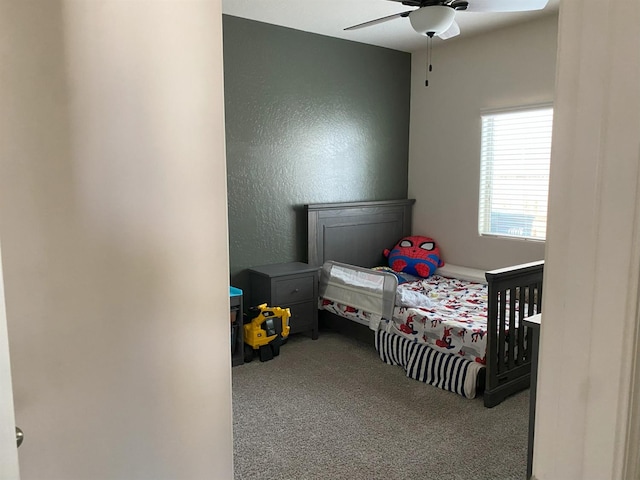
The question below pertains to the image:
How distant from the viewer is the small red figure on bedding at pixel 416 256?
4801mm

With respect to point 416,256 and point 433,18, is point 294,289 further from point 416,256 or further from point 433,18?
point 433,18

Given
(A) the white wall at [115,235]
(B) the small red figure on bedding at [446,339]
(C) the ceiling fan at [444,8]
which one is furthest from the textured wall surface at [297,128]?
(A) the white wall at [115,235]

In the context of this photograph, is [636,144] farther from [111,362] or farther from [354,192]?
[354,192]

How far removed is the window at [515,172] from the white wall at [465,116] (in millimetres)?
84

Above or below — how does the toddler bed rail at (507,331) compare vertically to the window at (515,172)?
below

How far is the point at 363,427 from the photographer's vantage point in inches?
114

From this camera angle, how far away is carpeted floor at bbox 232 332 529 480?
2.50m

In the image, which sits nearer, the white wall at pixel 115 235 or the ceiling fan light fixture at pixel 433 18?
the white wall at pixel 115 235

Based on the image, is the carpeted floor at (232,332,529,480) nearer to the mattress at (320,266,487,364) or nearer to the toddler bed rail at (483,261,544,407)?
the toddler bed rail at (483,261,544,407)

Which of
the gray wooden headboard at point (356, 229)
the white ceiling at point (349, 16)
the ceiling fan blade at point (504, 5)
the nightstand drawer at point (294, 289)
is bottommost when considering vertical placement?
the nightstand drawer at point (294, 289)

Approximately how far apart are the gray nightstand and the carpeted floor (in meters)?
0.52

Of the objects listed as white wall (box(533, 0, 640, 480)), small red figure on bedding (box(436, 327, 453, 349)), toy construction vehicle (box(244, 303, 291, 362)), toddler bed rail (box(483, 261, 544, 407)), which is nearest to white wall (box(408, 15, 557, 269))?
toddler bed rail (box(483, 261, 544, 407))

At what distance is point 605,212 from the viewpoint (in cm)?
52

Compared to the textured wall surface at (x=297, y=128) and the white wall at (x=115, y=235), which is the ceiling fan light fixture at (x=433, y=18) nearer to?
the white wall at (x=115, y=235)
